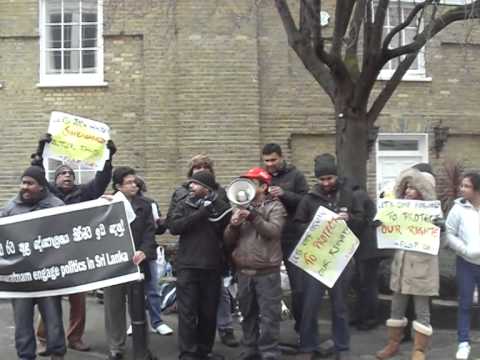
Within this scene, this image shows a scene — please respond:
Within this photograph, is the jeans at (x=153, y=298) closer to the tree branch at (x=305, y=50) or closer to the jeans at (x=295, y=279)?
the jeans at (x=295, y=279)

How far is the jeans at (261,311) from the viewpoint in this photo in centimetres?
634

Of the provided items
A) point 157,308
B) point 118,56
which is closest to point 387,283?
point 157,308

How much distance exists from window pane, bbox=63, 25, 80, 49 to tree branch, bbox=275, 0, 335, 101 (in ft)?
18.7

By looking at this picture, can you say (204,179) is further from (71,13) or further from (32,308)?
(71,13)

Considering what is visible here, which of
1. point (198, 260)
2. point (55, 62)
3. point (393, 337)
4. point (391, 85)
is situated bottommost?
point (393, 337)

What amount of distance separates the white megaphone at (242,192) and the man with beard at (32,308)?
1.67 metres

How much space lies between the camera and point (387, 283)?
344 inches

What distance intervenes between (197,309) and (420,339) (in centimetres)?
217

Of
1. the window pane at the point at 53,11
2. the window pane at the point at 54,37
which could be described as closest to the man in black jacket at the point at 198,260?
the window pane at the point at 54,37

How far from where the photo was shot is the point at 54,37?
13172mm

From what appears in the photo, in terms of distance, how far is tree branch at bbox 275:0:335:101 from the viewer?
873 cm

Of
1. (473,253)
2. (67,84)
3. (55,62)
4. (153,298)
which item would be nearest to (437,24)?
(473,253)

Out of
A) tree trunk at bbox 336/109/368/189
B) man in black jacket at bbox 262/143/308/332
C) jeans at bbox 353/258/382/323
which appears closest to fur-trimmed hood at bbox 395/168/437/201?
man in black jacket at bbox 262/143/308/332

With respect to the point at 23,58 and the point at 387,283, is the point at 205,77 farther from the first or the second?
the point at 387,283
